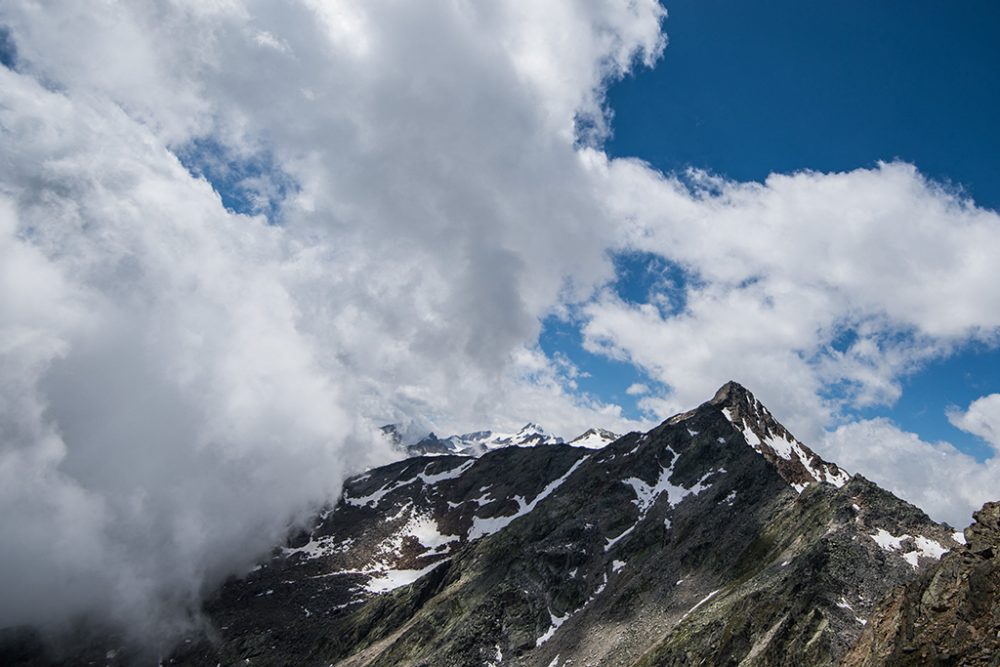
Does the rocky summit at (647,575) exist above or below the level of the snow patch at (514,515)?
below

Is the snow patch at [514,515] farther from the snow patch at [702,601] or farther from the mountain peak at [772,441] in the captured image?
the snow patch at [702,601]

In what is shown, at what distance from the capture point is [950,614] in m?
28.4

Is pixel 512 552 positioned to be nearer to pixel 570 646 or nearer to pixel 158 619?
pixel 570 646

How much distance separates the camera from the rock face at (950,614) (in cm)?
2608

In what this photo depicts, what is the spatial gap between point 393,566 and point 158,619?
6405cm

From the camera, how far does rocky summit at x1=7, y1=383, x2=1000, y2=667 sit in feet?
145

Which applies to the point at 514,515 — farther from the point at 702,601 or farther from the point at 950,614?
the point at 950,614

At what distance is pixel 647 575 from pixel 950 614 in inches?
2286

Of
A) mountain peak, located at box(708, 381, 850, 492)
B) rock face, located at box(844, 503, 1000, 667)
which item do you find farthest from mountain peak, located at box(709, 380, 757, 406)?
rock face, located at box(844, 503, 1000, 667)

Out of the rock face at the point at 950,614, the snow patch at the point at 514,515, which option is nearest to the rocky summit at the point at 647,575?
the rock face at the point at 950,614

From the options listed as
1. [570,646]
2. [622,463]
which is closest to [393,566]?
[622,463]

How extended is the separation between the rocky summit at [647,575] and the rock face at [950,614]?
12cm

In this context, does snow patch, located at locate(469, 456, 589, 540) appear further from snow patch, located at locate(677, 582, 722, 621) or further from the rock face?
the rock face

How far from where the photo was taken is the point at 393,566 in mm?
153625
